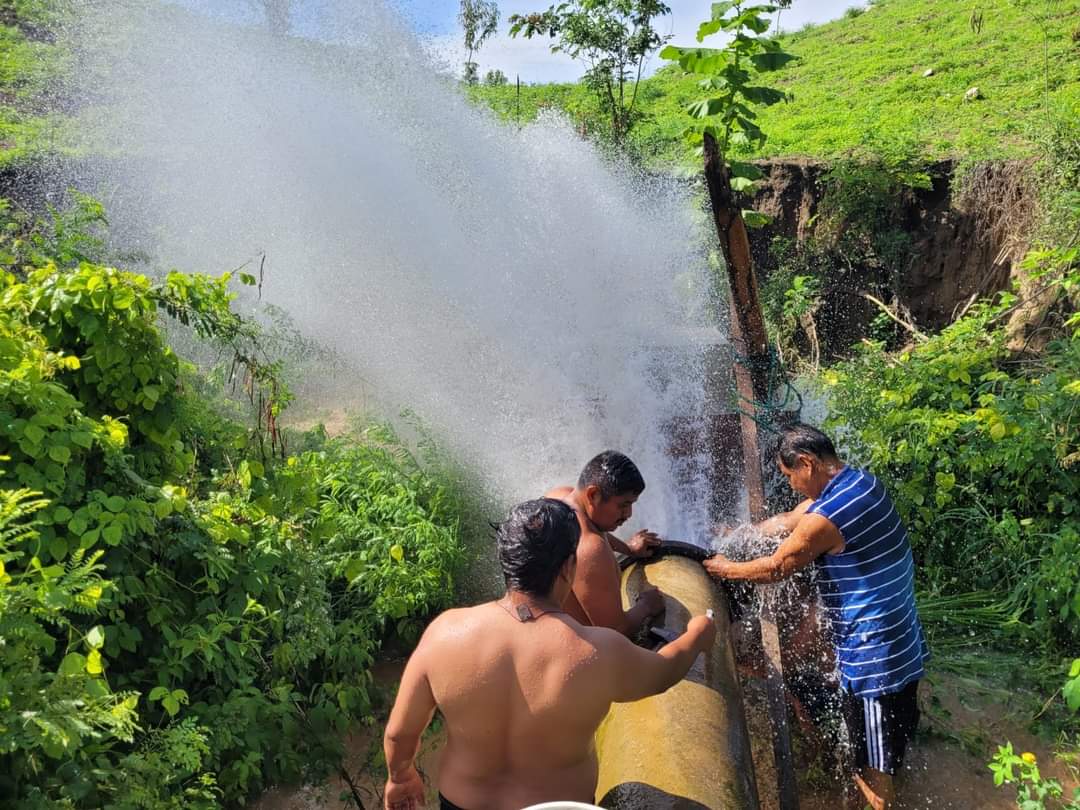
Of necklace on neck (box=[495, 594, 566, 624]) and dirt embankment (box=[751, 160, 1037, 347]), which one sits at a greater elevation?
dirt embankment (box=[751, 160, 1037, 347])

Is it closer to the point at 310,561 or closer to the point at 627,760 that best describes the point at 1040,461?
the point at 627,760

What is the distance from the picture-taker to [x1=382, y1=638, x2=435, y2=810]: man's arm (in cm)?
220

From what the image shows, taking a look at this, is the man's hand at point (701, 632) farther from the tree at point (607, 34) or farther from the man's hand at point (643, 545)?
the tree at point (607, 34)

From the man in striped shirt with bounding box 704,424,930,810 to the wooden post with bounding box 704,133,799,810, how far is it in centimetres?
40

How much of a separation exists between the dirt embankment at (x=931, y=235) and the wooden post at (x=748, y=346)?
5.40 meters

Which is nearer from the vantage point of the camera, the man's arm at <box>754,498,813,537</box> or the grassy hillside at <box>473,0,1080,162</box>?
the man's arm at <box>754,498,813,537</box>

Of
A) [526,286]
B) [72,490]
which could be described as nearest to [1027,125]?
[526,286]

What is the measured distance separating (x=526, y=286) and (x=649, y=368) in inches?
106

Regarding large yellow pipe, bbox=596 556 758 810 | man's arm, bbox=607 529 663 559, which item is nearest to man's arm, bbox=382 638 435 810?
large yellow pipe, bbox=596 556 758 810

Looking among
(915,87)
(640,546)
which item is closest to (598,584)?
(640,546)

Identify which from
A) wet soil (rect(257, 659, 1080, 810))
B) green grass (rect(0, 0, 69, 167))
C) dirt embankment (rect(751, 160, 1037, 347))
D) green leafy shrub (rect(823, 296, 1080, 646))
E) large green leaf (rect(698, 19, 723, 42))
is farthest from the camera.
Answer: green grass (rect(0, 0, 69, 167))

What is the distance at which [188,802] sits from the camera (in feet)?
9.84

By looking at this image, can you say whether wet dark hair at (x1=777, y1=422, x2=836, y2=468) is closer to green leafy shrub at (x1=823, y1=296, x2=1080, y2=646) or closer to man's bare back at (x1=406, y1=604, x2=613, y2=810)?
man's bare back at (x1=406, y1=604, x2=613, y2=810)

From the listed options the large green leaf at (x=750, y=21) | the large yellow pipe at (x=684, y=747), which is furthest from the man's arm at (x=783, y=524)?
the large green leaf at (x=750, y=21)
